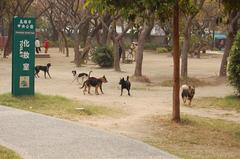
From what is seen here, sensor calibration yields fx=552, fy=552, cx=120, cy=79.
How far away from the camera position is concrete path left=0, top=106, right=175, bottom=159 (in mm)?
7391

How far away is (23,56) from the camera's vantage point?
14.4 metres

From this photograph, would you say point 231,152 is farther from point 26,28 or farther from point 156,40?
point 156,40

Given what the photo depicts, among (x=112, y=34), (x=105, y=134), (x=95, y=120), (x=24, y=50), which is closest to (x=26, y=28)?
(x=24, y=50)

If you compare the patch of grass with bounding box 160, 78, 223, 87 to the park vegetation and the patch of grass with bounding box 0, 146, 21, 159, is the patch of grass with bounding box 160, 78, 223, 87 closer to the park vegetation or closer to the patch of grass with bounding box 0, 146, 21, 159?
the park vegetation

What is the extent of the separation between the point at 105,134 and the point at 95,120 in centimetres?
221

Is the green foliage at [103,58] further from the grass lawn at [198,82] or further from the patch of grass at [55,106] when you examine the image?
the patch of grass at [55,106]

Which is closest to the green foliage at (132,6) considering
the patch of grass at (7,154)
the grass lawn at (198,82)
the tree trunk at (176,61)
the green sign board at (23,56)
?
the tree trunk at (176,61)

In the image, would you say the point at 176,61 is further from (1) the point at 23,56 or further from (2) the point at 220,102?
(2) the point at 220,102

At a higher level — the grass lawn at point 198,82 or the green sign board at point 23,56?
the green sign board at point 23,56

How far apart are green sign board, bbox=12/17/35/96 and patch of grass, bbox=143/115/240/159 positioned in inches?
156

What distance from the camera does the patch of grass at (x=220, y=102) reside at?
52.0 feet

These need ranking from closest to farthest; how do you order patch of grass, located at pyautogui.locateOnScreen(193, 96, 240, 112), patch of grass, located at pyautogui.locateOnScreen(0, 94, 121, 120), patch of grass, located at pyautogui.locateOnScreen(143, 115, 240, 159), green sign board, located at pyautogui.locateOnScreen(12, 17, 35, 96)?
patch of grass, located at pyautogui.locateOnScreen(143, 115, 240, 159) → patch of grass, located at pyautogui.locateOnScreen(0, 94, 121, 120) → green sign board, located at pyautogui.locateOnScreen(12, 17, 35, 96) → patch of grass, located at pyautogui.locateOnScreen(193, 96, 240, 112)

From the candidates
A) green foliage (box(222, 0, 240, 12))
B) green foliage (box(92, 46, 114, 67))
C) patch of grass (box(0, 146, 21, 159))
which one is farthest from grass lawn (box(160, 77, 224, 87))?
patch of grass (box(0, 146, 21, 159))

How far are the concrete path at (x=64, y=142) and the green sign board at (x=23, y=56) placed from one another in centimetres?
383
